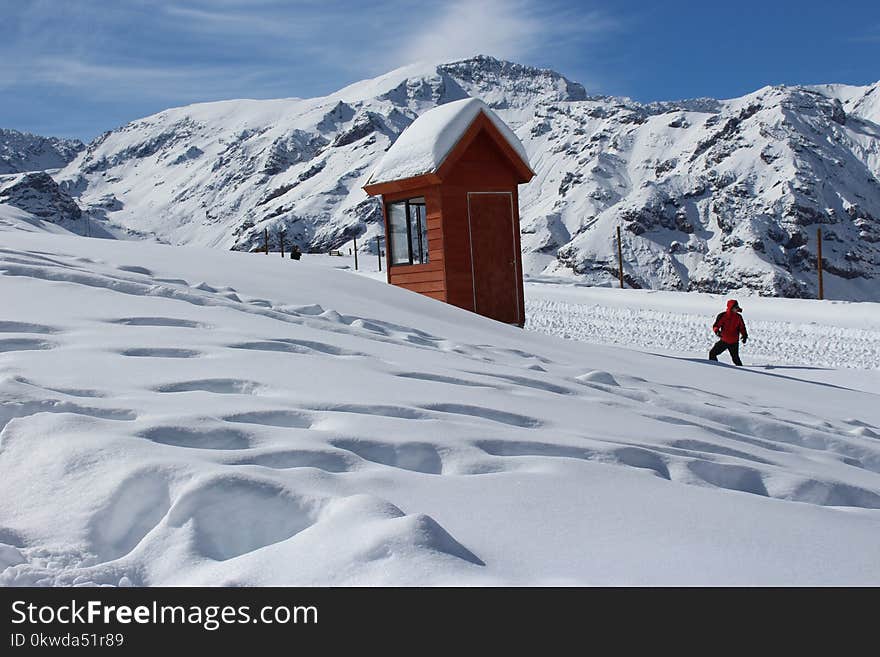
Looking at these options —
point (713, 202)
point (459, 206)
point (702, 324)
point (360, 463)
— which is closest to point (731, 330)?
point (459, 206)

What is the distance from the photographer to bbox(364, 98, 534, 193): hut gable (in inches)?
523

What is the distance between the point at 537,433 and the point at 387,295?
5714mm

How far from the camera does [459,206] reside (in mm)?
13734

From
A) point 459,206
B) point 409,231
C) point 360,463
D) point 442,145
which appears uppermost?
point 442,145

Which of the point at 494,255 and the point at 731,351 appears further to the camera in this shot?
the point at 494,255

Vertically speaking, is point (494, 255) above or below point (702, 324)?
above

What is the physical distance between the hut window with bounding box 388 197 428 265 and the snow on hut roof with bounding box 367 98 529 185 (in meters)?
0.62

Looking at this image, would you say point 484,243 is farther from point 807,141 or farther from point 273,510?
point 807,141

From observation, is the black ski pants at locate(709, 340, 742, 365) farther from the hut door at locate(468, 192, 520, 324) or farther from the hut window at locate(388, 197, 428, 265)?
the hut window at locate(388, 197, 428, 265)

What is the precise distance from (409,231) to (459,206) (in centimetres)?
123

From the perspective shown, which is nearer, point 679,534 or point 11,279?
point 679,534

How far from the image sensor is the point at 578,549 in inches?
99.5

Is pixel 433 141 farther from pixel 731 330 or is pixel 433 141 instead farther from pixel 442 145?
pixel 731 330

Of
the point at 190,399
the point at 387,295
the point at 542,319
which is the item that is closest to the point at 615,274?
the point at 542,319
